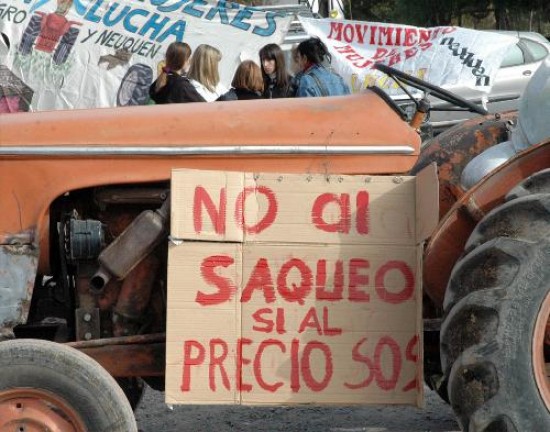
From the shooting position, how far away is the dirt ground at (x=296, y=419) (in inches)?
215

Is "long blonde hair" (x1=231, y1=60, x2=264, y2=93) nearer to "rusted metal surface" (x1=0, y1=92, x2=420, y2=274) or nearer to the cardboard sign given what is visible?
"rusted metal surface" (x1=0, y1=92, x2=420, y2=274)

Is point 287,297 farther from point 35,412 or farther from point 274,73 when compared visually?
point 274,73

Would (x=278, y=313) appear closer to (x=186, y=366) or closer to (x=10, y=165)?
(x=186, y=366)

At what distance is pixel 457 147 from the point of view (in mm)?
5098

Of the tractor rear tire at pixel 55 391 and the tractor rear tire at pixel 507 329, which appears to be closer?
the tractor rear tire at pixel 507 329

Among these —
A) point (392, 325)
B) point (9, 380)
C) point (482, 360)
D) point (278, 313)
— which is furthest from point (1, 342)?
point (482, 360)

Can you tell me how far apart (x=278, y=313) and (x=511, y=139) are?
1.35 metres

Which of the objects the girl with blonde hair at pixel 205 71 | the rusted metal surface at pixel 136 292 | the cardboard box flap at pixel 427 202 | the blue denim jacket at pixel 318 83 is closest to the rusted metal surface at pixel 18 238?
the rusted metal surface at pixel 136 292

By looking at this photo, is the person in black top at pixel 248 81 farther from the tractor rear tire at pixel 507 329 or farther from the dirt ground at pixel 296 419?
the tractor rear tire at pixel 507 329

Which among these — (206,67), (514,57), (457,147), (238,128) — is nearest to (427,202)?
(238,128)

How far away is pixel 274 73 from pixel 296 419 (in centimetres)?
314

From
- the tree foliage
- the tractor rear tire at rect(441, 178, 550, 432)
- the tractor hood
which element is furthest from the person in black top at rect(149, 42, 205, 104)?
the tree foliage

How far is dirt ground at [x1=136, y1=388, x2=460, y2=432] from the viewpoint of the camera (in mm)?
5465

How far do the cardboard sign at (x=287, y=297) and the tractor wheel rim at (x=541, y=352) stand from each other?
47 centimetres
